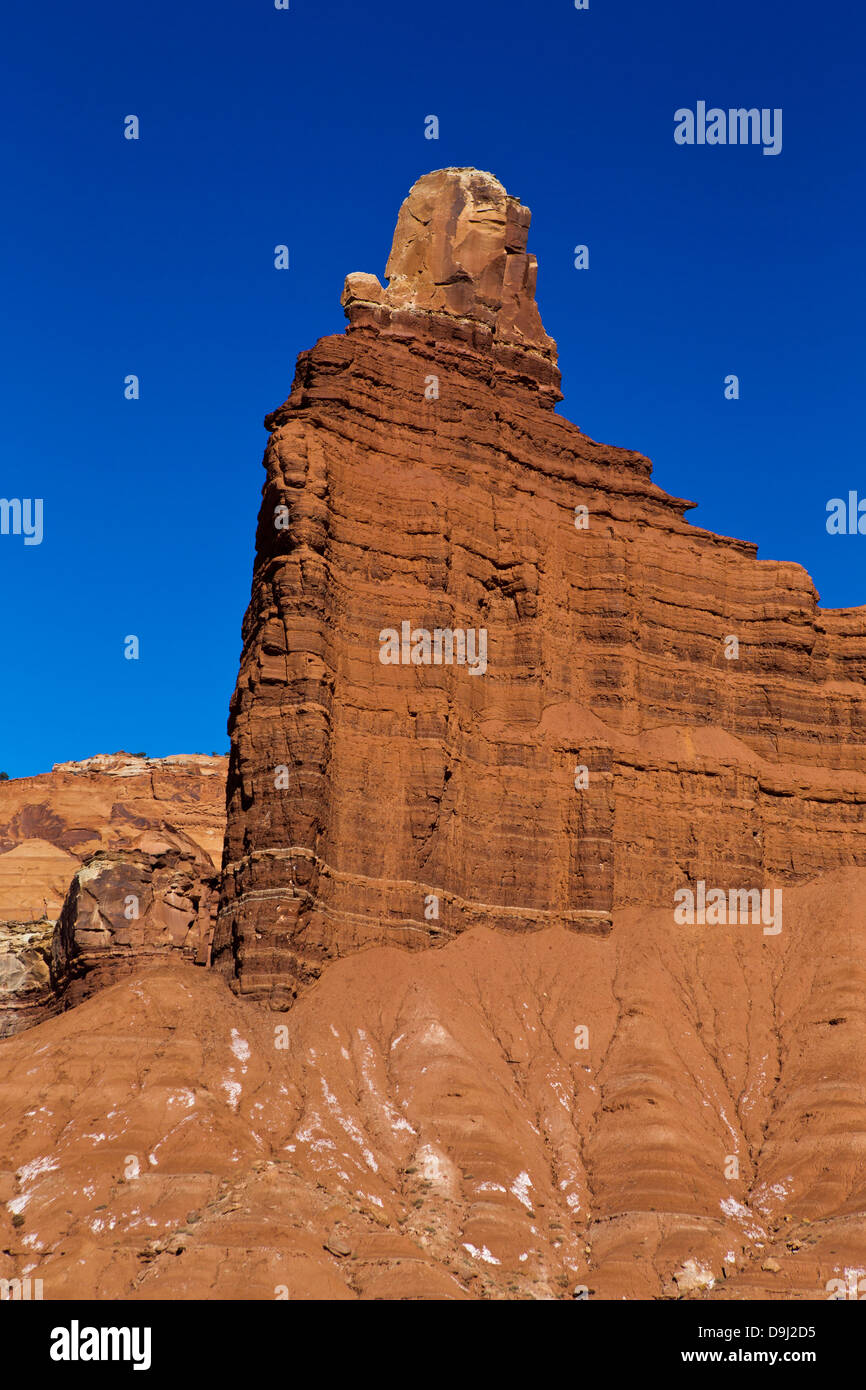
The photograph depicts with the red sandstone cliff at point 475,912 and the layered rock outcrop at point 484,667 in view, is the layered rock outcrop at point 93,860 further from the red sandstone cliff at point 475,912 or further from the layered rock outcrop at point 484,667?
the layered rock outcrop at point 484,667

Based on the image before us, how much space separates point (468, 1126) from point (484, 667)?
2514 centimetres

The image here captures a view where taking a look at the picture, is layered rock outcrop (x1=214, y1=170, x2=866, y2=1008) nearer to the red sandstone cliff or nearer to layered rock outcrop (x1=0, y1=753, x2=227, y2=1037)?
the red sandstone cliff

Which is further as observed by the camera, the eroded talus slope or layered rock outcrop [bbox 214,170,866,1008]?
layered rock outcrop [bbox 214,170,866,1008]

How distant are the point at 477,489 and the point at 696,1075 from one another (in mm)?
30389

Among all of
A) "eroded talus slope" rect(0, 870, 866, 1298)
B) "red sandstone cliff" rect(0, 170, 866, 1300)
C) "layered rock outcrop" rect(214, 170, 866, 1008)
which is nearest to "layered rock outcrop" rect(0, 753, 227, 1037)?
"red sandstone cliff" rect(0, 170, 866, 1300)

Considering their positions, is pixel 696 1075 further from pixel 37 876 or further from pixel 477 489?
pixel 37 876

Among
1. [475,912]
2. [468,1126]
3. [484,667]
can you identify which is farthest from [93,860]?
[468,1126]

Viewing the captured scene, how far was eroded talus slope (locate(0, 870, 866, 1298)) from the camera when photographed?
2282 inches

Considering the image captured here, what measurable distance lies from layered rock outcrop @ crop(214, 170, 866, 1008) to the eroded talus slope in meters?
3.28

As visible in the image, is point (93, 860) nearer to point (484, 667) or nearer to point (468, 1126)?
point (484, 667)

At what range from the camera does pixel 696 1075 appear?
7288 centimetres

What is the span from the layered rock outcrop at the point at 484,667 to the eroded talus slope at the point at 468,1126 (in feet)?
10.8

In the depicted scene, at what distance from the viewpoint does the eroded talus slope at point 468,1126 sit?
57969 millimetres

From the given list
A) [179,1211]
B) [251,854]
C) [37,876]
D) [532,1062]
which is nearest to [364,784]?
[251,854]
